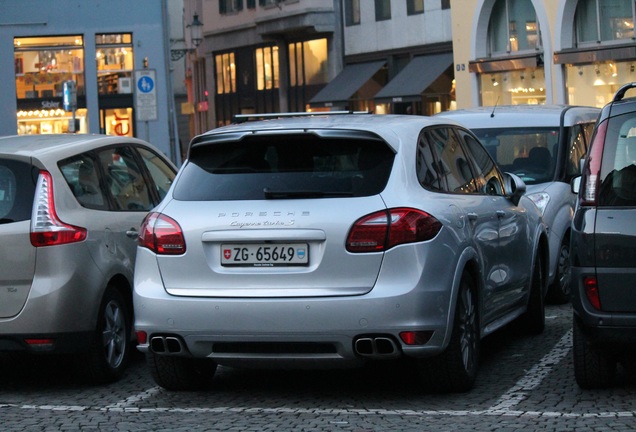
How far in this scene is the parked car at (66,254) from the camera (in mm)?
8227

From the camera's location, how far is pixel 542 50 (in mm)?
39000

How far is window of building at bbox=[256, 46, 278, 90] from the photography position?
5372 cm

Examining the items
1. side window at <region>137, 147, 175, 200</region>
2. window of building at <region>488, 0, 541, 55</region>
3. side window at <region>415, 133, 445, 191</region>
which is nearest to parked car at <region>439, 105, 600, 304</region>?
side window at <region>137, 147, 175, 200</region>

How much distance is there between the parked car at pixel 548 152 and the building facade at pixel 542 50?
23.2 meters

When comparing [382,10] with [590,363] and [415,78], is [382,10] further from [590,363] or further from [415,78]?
[590,363]

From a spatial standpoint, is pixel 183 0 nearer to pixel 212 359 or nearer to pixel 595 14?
pixel 595 14

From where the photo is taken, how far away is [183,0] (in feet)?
224

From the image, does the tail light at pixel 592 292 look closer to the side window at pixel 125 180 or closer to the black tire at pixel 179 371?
the black tire at pixel 179 371

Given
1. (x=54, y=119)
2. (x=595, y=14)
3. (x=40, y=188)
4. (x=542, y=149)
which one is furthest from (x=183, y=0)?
(x=40, y=188)

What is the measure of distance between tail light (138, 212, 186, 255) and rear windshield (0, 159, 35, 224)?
93cm

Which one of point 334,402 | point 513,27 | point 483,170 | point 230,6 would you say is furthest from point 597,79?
point 334,402

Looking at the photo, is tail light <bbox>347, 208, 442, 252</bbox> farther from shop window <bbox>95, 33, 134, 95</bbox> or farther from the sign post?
shop window <bbox>95, 33, 134, 95</bbox>

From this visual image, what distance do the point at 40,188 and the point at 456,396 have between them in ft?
9.34

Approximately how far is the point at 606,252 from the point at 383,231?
120 centimetres
